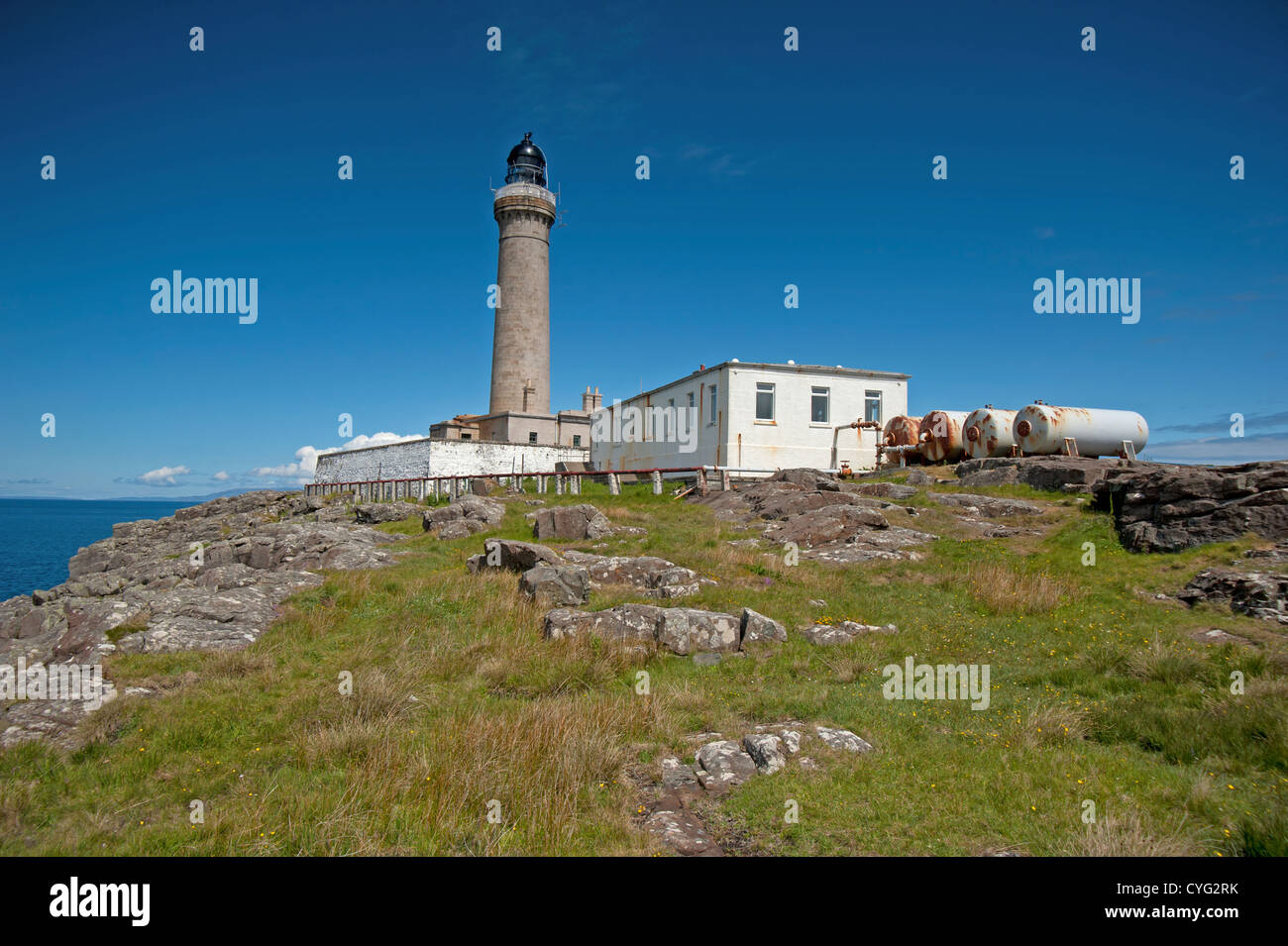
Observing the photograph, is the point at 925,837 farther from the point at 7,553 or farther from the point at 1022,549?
the point at 7,553

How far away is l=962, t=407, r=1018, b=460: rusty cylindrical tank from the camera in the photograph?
2625 centimetres

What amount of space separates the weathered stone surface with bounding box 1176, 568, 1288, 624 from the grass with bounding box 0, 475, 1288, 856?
455 millimetres

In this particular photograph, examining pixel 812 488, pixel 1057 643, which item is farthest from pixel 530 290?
pixel 1057 643

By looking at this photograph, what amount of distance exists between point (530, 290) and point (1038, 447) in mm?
33461

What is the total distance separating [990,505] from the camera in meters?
19.0

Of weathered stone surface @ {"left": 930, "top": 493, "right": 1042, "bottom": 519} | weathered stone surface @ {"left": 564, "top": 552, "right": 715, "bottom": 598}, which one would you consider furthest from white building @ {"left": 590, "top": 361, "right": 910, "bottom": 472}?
weathered stone surface @ {"left": 564, "top": 552, "right": 715, "bottom": 598}

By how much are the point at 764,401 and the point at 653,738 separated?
23.8 m

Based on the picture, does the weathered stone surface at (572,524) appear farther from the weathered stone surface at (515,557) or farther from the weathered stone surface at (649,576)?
the weathered stone surface at (649,576)

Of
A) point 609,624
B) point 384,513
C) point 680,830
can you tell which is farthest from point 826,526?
point 384,513

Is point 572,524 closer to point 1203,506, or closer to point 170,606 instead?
point 170,606

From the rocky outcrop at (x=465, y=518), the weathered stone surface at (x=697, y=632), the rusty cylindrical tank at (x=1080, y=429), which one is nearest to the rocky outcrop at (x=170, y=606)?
the rocky outcrop at (x=465, y=518)

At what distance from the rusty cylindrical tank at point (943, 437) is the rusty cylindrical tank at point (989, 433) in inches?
16.4

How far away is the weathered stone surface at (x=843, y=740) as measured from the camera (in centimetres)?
600

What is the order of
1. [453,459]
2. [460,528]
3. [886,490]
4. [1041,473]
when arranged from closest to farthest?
1. [460,528]
2. [1041,473]
3. [886,490]
4. [453,459]
